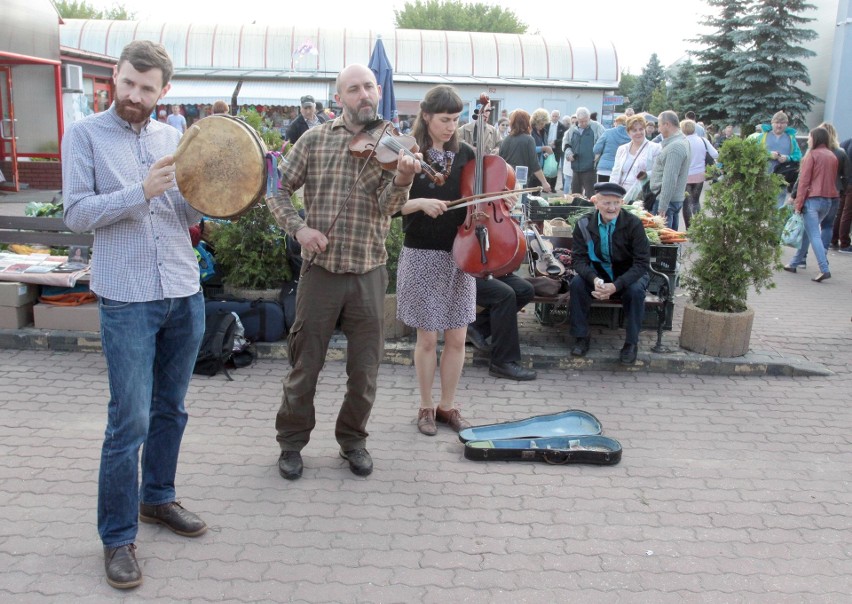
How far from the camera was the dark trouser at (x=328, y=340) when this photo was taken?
3605 mm

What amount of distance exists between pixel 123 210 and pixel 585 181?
10906 mm

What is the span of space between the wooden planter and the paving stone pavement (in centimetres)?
52

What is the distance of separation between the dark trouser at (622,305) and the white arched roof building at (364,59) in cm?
2355

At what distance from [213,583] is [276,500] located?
69 centimetres

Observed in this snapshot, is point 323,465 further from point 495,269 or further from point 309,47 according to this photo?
point 309,47

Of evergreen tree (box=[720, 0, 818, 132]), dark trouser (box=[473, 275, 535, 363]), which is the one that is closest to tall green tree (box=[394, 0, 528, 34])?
evergreen tree (box=[720, 0, 818, 132])

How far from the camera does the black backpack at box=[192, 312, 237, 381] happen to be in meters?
5.29

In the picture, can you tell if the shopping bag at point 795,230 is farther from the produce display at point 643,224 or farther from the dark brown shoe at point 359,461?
the dark brown shoe at point 359,461

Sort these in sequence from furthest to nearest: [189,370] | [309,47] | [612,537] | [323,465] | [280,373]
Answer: [309,47]
[280,373]
[323,465]
[612,537]
[189,370]

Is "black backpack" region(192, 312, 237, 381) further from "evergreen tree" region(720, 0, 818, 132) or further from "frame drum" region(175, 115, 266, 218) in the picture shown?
"evergreen tree" region(720, 0, 818, 132)

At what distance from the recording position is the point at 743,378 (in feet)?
18.7

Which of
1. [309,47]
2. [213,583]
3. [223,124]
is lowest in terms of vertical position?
[213,583]

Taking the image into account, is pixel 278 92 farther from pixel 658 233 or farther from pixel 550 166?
pixel 658 233

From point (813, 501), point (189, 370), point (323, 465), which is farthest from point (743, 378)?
point (189, 370)
